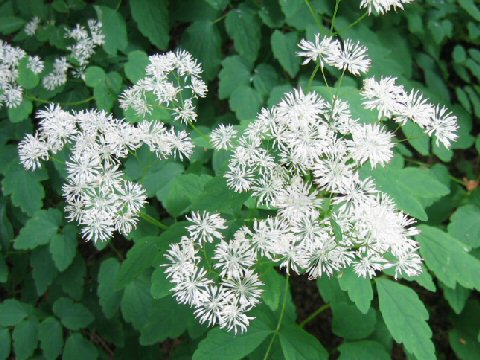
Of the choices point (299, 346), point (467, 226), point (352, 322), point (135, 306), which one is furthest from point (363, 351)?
point (135, 306)

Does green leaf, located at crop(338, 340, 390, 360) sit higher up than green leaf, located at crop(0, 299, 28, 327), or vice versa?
green leaf, located at crop(338, 340, 390, 360)

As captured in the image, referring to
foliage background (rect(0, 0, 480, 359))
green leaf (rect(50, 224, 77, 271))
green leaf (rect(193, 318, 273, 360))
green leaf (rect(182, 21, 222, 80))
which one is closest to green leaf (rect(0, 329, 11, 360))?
foliage background (rect(0, 0, 480, 359))

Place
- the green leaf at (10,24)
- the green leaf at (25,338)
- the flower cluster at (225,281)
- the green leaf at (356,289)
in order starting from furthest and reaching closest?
the green leaf at (10,24) < the green leaf at (25,338) < the green leaf at (356,289) < the flower cluster at (225,281)

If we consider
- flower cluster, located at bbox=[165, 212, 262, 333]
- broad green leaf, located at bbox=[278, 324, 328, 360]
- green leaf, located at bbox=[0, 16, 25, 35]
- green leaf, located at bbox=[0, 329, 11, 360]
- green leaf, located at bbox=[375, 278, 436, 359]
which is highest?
flower cluster, located at bbox=[165, 212, 262, 333]

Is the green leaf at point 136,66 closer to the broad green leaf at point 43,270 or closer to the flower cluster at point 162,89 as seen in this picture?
the flower cluster at point 162,89

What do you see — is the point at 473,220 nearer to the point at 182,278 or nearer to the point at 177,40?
the point at 182,278

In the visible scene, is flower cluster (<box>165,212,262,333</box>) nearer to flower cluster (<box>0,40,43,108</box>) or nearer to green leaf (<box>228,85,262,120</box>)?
green leaf (<box>228,85,262,120</box>)

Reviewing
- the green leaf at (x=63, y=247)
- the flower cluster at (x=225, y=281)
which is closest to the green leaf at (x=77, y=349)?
the green leaf at (x=63, y=247)
